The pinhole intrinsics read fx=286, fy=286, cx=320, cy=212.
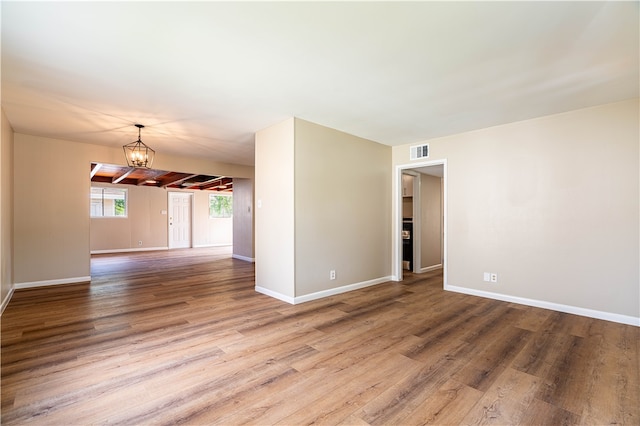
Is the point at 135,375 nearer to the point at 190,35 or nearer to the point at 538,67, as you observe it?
the point at 190,35

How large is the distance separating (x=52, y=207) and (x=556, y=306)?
7.80 metres

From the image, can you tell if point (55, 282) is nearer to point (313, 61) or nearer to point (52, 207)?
point (52, 207)

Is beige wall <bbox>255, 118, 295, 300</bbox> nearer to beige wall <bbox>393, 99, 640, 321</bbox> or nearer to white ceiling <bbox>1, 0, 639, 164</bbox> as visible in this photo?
white ceiling <bbox>1, 0, 639, 164</bbox>

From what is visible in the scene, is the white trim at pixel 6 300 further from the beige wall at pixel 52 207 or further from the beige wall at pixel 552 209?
the beige wall at pixel 552 209

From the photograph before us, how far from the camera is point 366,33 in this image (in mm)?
2064

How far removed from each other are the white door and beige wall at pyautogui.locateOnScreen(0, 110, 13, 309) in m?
6.32

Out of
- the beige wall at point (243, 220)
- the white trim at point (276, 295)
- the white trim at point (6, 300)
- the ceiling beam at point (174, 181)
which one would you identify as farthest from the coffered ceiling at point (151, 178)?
the white trim at point (276, 295)

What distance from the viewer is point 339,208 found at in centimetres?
444

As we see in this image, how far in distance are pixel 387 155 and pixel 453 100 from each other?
210 cm

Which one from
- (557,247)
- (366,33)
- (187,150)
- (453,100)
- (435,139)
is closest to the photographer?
(366,33)

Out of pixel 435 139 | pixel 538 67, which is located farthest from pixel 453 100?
pixel 435 139

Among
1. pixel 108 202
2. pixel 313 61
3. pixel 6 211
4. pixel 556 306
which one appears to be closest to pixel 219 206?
pixel 108 202

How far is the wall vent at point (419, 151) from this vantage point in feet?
16.1

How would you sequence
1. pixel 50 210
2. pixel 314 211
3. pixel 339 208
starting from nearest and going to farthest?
pixel 314 211, pixel 339 208, pixel 50 210
